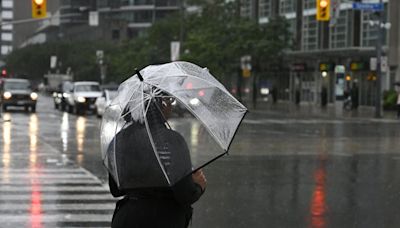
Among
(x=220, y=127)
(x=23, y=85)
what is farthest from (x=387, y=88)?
(x=220, y=127)

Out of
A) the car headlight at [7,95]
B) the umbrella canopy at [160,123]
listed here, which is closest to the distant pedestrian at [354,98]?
the car headlight at [7,95]

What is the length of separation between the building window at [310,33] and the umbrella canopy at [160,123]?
6193cm

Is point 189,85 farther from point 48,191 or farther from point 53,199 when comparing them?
point 48,191

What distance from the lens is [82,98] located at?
45406mm

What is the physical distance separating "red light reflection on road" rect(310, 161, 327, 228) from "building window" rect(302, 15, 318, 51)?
51723 millimetres

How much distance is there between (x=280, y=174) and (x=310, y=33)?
53.0 meters

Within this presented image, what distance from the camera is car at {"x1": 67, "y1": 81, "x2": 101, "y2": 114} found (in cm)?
4541

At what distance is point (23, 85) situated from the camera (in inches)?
1879

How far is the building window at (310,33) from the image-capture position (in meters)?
66.2

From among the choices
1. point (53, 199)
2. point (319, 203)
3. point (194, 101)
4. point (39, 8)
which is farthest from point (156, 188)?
point (39, 8)

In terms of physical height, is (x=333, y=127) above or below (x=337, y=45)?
below

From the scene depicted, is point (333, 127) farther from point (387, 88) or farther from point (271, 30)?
point (271, 30)

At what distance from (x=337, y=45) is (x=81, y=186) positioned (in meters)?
51.2

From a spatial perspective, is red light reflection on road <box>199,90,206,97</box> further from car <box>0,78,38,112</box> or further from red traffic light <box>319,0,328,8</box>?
car <box>0,78,38,112</box>
